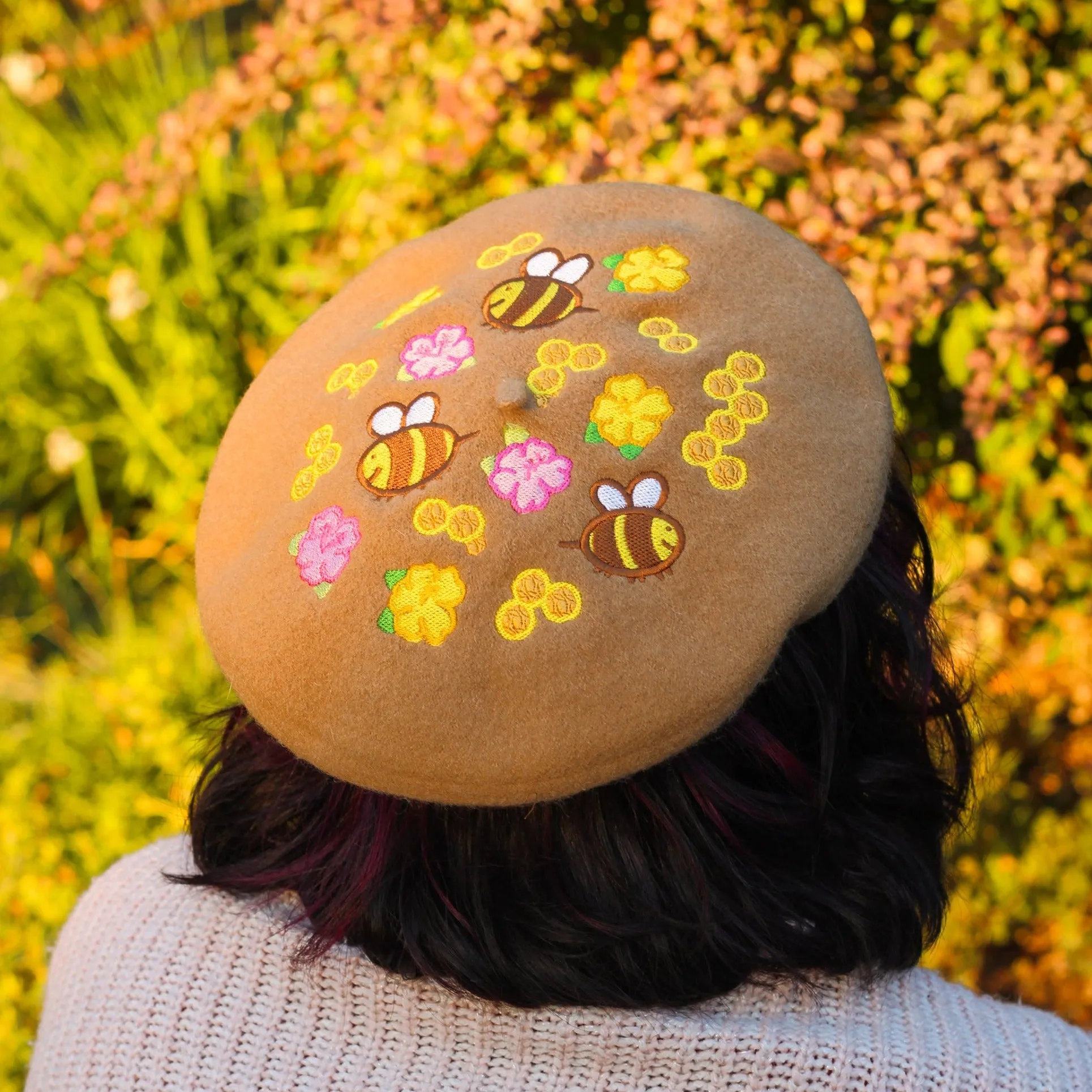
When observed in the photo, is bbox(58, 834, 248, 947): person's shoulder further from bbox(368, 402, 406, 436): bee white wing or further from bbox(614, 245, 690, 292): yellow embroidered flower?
bbox(614, 245, 690, 292): yellow embroidered flower

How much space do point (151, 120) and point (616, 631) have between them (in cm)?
363

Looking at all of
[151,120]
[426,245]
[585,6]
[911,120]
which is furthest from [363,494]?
[151,120]

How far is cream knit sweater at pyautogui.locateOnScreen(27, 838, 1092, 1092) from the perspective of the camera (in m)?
1.10

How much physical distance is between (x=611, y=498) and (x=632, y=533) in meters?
0.04

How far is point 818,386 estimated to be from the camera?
1.08 m

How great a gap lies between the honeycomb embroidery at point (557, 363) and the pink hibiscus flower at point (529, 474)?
0.05 metres

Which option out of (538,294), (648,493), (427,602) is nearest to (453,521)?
(427,602)

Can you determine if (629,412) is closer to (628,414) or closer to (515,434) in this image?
(628,414)

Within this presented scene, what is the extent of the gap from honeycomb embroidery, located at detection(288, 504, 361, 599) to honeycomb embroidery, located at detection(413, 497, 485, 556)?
68 mm

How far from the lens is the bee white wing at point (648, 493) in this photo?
1.00 meters

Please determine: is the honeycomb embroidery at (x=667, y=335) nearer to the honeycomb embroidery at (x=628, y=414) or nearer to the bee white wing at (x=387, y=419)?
the honeycomb embroidery at (x=628, y=414)

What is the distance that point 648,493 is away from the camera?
100 cm

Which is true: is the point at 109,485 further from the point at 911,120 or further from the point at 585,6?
the point at 911,120

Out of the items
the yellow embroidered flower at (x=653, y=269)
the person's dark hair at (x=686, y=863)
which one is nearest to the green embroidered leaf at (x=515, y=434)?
the yellow embroidered flower at (x=653, y=269)
